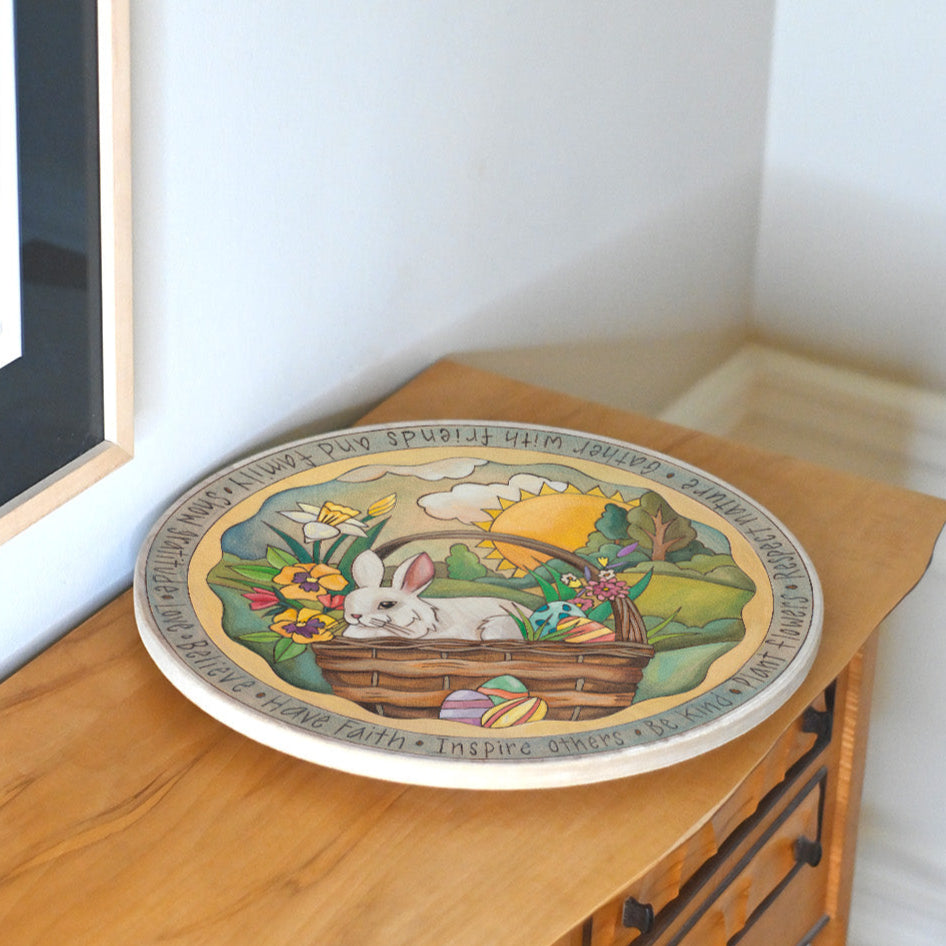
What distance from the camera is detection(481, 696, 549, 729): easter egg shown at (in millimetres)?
688

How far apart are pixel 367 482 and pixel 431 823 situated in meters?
0.29

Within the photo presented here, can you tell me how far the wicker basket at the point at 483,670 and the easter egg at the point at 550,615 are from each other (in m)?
0.02

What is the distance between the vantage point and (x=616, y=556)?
85 centimetres

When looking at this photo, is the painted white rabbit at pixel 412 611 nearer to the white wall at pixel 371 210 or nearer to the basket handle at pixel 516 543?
the basket handle at pixel 516 543

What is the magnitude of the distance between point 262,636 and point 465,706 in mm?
129

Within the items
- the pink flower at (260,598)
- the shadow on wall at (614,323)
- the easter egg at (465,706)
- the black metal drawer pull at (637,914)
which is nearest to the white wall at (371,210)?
the shadow on wall at (614,323)

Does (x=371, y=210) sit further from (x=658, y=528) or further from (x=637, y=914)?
(x=637, y=914)

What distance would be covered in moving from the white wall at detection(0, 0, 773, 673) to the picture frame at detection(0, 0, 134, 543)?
0.04 metres

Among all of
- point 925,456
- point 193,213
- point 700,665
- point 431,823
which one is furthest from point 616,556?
point 925,456

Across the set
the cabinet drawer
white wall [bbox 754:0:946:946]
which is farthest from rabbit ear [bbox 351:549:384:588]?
white wall [bbox 754:0:946:946]

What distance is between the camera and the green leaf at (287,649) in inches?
29.1

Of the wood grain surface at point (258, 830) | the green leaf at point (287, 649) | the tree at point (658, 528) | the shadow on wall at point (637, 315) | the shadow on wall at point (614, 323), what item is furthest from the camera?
the shadow on wall at point (637, 315)

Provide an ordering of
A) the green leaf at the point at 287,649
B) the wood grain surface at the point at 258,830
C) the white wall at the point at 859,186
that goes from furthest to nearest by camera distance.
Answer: the white wall at the point at 859,186 → the green leaf at the point at 287,649 → the wood grain surface at the point at 258,830

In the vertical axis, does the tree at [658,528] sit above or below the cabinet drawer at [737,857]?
above
